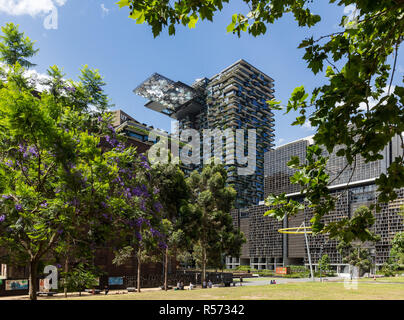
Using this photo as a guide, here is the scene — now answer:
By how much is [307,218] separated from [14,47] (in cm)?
8935

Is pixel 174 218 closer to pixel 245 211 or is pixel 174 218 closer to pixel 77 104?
pixel 77 104

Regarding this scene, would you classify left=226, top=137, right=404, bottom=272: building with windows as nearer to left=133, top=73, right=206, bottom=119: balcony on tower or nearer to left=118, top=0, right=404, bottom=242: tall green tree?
left=133, top=73, right=206, bottom=119: balcony on tower

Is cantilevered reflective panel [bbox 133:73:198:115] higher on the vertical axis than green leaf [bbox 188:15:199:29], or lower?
higher

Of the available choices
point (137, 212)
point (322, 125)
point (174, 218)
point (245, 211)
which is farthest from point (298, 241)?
point (322, 125)

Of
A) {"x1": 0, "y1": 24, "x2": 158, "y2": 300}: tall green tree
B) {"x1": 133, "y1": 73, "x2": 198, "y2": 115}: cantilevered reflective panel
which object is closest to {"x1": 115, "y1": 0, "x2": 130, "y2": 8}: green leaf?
{"x1": 0, "y1": 24, "x2": 158, "y2": 300}: tall green tree

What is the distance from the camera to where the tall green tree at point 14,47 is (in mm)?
12812

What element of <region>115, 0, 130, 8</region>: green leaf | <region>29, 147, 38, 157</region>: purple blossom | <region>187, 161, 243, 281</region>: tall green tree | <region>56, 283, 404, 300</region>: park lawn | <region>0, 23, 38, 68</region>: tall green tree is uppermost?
<region>0, 23, 38, 68</region>: tall green tree

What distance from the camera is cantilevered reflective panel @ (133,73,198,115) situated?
117363 mm

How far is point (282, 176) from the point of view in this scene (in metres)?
106

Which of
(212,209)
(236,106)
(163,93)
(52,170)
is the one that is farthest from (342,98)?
(236,106)

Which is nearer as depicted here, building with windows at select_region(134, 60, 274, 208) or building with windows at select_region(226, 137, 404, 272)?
building with windows at select_region(226, 137, 404, 272)

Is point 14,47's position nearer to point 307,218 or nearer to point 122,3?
point 122,3

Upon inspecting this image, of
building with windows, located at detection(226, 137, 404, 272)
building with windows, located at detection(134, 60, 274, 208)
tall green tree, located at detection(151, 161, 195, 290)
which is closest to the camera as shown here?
tall green tree, located at detection(151, 161, 195, 290)

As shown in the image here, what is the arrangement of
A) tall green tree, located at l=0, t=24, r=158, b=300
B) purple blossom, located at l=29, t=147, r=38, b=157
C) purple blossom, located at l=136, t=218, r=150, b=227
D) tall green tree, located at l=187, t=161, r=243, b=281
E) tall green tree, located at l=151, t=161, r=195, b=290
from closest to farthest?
tall green tree, located at l=0, t=24, r=158, b=300 < purple blossom, located at l=29, t=147, r=38, b=157 < purple blossom, located at l=136, t=218, r=150, b=227 < tall green tree, located at l=151, t=161, r=195, b=290 < tall green tree, located at l=187, t=161, r=243, b=281
